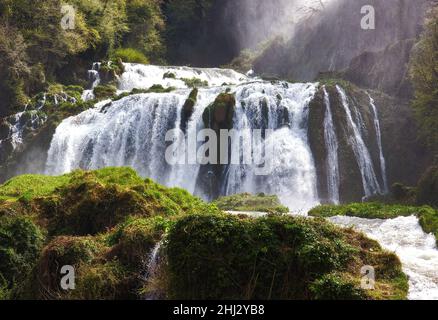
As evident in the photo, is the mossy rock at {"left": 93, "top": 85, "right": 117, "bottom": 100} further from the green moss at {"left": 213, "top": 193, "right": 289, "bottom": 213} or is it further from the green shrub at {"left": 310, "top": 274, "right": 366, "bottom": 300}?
the green shrub at {"left": 310, "top": 274, "right": 366, "bottom": 300}

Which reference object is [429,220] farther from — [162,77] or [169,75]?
[162,77]

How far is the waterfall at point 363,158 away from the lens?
82.5 feet

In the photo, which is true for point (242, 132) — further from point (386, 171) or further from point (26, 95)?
point (26, 95)

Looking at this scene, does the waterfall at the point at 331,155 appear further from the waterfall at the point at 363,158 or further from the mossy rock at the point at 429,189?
the mossy rock at the point at 429,189

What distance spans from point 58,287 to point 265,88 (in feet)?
67.5

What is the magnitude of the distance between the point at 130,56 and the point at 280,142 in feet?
81.1

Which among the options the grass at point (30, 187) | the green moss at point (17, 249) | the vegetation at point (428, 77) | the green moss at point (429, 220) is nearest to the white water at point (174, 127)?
the vegetation at point (428, 77)

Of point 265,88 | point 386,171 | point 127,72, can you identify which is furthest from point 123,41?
point 386,171

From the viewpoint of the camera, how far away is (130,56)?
152 feet

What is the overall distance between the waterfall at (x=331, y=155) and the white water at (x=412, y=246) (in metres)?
6.85

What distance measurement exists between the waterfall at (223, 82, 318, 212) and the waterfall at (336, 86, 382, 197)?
2.19 metres

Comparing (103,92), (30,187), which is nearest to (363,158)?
(30,187)

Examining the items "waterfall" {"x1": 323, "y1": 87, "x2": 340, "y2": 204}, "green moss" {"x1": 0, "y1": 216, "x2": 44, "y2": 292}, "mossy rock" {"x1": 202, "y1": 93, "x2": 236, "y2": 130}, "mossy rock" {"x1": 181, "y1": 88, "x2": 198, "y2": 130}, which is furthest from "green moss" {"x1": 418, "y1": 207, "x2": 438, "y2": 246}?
"mossy rock" {"x1": 181, "y1": 88, "x2": 198, "y2": 130}

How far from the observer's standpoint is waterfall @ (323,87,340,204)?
80.7ft
